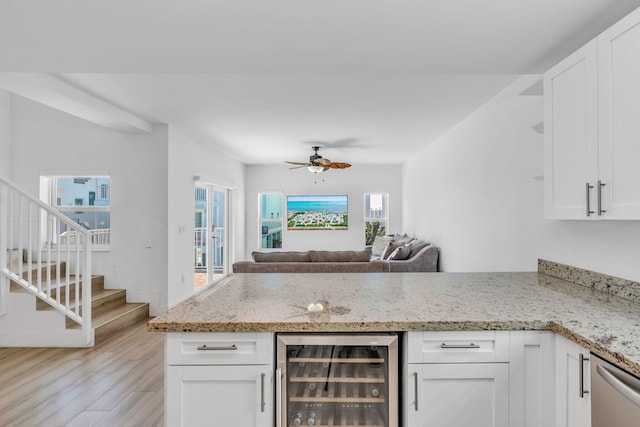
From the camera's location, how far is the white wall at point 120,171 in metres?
4.66

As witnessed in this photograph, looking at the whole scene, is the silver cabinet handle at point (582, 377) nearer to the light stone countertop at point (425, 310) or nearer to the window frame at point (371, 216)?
the light stone countertop at point (425, 310)

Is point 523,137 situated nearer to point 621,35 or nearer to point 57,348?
point 621,35

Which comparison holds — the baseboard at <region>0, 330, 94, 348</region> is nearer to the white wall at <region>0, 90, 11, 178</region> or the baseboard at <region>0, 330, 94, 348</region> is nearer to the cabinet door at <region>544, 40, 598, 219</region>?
the white wall at <region>0, 90, 11, 178</region>

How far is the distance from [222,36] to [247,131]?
325cm

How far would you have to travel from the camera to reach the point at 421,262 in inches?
192

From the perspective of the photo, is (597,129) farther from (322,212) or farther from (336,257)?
(322,212)

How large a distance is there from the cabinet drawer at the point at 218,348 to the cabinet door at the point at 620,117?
1520 mm

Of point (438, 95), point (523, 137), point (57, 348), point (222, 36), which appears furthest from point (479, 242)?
point (57, 348)

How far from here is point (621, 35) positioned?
4.72 ft

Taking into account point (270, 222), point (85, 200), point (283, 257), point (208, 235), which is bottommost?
point (283, 257)

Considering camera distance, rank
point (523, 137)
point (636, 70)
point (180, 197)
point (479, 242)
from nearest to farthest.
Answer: point (636, 70) → point (523, 137) → point (479, 242) → point (180, 197)

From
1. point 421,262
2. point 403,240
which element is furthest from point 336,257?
point 403,240

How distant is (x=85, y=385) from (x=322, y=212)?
594cm

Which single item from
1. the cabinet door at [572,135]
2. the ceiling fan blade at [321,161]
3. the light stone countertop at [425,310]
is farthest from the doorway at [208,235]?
the cabinet door at [572,135]
